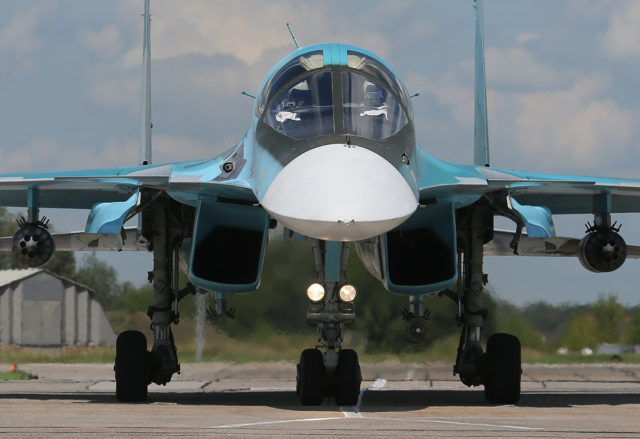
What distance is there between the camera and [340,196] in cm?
948

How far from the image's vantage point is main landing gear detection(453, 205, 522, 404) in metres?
13.1

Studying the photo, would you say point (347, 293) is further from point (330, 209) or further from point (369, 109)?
point (330, 209)

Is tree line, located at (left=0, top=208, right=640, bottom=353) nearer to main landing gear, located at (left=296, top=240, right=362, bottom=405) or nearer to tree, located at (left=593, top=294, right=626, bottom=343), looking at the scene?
tree, located at (left=593, top=294, right=626, bottom=343)

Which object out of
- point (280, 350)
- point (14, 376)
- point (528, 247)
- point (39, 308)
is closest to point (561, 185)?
point (528, 247)

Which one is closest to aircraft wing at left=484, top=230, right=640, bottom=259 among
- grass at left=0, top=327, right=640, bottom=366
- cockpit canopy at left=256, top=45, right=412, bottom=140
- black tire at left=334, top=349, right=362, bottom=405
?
grass at left=0, top=327, right=640, bottom=366

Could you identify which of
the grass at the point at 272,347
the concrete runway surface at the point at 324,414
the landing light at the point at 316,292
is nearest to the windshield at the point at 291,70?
the landing light at the point at 316,292

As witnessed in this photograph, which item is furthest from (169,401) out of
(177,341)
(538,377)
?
(538,377)

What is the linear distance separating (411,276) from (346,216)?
2.94 m

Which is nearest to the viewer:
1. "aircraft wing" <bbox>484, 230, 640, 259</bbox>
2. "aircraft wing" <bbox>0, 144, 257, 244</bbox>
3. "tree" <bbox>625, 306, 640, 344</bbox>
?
"aircraft wing" <bbox>0, 144, 257, 244</bbox>

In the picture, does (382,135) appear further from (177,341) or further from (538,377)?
(538,377)

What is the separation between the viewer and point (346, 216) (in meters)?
9.34

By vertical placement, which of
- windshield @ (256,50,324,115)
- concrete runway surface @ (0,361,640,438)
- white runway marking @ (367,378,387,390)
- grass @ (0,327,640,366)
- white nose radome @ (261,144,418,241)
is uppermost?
windshield @ (256,50,324,115)

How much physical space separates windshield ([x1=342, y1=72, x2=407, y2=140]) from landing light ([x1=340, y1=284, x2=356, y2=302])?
1994mm

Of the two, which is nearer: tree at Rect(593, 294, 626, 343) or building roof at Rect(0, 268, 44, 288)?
tree at Rect(593, 294, 626, 343)
